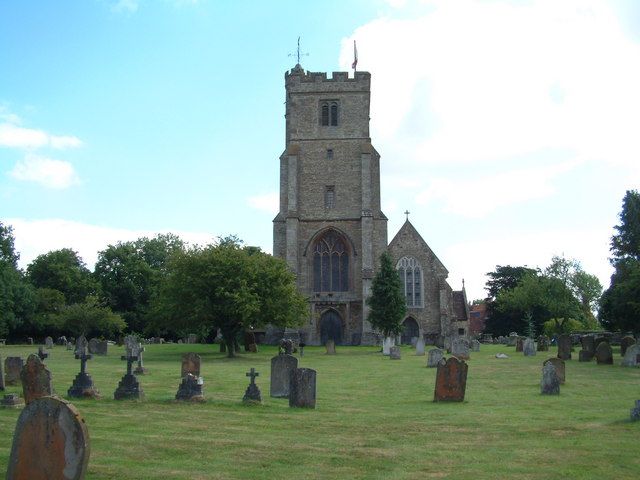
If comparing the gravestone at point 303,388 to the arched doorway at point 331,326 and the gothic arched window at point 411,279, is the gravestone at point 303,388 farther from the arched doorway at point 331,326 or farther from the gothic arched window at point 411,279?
the gothic arched window at point 411,279

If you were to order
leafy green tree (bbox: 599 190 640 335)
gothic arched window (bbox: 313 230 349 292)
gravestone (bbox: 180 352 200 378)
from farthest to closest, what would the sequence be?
gothic arched window (bbox: 313 230 349 292) → leafy green tree (bbox: 599 190 640 335) → gravestone (bbox: 180 352 200 378)

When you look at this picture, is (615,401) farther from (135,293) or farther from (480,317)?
(480,317)

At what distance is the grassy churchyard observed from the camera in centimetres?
762

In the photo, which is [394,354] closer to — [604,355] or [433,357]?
[433,357]

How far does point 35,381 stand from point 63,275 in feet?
164

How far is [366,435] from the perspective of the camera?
9828mm

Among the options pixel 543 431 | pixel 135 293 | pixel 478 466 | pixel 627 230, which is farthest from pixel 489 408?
pixel 135 293

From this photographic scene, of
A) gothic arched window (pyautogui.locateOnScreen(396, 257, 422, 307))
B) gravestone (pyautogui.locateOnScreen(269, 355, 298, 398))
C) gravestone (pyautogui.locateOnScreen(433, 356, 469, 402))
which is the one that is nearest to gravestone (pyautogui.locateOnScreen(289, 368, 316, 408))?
gravestone (pyautogui.locateOnScreen(269, 355, 298, 398))

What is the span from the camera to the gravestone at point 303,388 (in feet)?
42.5

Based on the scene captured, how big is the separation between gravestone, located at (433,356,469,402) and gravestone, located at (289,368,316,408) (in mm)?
2841

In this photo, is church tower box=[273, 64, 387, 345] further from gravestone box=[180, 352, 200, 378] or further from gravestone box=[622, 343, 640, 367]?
gravestone box=[180, 352, 200, 378]

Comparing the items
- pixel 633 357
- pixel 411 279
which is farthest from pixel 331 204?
pixel 633 357

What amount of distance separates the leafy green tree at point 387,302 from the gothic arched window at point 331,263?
497cm

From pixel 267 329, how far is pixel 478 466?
39925mm
